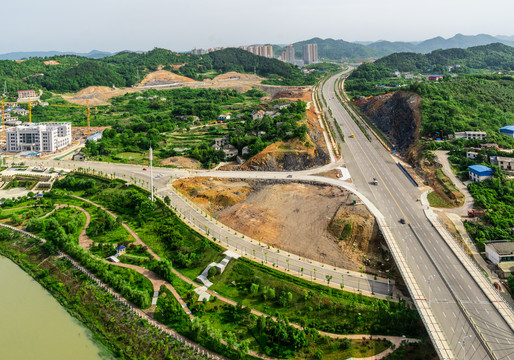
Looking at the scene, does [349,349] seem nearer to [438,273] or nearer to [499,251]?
[438,273]

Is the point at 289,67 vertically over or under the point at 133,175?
over

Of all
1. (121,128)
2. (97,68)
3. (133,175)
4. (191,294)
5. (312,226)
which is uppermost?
(97,68)

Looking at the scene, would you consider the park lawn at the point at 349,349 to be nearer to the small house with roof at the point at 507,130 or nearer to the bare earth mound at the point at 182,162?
the bare earth mound at the point at 182,162

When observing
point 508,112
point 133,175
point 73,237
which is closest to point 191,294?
point 73,237

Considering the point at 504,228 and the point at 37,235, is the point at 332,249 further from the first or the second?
the point at 37,235

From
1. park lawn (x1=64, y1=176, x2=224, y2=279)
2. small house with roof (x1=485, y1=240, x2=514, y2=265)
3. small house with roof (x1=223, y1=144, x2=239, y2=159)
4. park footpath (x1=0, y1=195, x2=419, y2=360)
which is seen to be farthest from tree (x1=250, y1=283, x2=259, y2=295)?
small house with roof (x1=223, y1=144, x2=239, y2=159)

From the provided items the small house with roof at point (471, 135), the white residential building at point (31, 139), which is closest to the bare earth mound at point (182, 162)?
the white residential building at point (31, 139)

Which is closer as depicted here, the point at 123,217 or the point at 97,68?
the point at 123,217

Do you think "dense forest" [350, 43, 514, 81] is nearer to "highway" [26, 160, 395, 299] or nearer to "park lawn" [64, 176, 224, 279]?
"highway" [26, 160, 395, 299]
